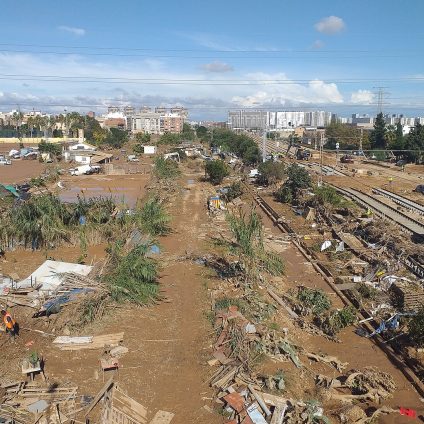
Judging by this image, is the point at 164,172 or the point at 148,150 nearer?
the point at 164,172

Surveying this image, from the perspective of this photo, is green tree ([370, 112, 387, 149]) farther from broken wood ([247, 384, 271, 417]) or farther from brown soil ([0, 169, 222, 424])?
broken wood ([247, 384, 271, 417])

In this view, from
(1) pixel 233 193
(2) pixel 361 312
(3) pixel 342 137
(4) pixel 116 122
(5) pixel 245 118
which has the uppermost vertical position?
(5) pixel 245 118

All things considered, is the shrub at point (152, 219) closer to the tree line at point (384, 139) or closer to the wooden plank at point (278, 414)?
the wooden plank at point (278, 414)

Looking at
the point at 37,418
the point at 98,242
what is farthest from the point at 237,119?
the point at 37,418

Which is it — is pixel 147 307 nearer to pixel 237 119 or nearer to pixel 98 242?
pixel 98 242

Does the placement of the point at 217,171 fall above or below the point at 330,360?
above

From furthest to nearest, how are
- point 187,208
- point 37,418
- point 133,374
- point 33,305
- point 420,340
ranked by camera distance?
1. point 187,208
2. point 33,305
3. point 420,340
4. point 133,374
5. point 37,418

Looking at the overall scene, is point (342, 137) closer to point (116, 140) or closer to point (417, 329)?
point (116, 140)

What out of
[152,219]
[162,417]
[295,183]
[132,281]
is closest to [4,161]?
[295,183]
